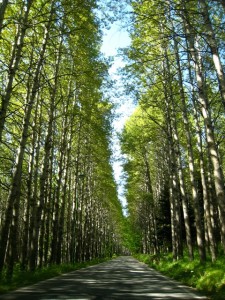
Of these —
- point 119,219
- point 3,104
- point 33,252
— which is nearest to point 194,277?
point 33,252

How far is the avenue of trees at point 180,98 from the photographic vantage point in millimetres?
9555

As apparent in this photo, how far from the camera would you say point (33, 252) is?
42.6ft

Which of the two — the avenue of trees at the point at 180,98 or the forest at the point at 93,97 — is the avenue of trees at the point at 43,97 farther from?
the avenue of trees at the point at 180,98

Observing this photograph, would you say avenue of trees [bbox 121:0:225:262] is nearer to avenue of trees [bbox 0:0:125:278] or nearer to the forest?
the forest

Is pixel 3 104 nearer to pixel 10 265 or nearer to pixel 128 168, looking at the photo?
pixel 10 265

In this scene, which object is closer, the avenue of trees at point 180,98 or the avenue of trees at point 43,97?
the avenue of trees at point 180,98

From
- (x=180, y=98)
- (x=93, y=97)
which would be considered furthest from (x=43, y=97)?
(x=180, y=98)

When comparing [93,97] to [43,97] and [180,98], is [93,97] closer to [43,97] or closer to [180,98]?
[43,97]

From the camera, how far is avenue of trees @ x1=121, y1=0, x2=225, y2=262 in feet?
31.3

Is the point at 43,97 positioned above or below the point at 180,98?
above

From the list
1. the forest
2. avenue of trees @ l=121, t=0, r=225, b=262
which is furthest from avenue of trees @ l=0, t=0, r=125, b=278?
avenue of trees @ l=121, t=0, r=225, b=262

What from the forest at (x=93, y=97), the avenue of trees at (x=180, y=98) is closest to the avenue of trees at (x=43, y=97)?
the forest at (x=93, y=97)

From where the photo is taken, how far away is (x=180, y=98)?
13305 mm

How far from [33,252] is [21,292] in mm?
5669
